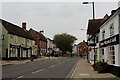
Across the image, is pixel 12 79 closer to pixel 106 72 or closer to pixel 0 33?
pixel 106 72

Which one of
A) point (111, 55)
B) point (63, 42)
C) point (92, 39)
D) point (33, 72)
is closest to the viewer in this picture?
point (111, 55)

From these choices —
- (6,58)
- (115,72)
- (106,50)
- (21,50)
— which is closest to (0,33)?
(6,58)

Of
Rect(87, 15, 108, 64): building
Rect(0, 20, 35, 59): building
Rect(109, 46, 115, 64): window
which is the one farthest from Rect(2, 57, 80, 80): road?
Rect(0, 20, 35, 59): building

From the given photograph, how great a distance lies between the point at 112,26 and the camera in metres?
22.8

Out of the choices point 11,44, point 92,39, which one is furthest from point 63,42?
point 92,39

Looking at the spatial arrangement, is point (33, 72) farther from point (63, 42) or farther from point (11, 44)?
point (63, 42)

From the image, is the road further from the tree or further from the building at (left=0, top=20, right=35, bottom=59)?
the tree

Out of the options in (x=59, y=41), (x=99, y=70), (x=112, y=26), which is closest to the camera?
(x=112, y=26)

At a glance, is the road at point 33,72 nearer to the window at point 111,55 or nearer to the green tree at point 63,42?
the window at point 111,55

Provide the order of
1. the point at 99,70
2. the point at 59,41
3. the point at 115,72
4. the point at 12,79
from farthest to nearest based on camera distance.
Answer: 1. the point at 59,41
2. the point at 99,70
3. the point at 115,72
4. the point at 12,79

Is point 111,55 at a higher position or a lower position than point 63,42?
lower

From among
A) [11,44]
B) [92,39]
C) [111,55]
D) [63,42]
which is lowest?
[111,55]

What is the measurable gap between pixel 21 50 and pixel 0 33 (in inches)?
434

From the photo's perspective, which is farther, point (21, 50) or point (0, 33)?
point (21, 50)
